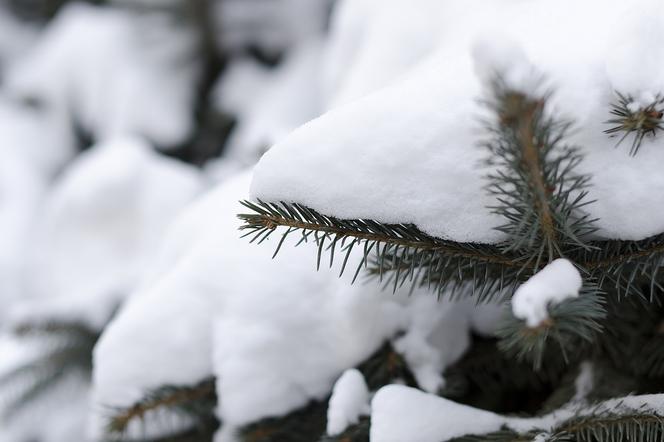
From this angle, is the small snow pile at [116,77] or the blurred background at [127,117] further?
the small snow pile at [116,77]

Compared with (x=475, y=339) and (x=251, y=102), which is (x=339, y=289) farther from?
(x=251, y=102)

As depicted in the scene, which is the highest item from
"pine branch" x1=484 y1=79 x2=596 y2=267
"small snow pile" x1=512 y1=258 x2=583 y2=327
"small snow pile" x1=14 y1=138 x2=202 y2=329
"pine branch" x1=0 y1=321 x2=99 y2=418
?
"small snow pile" x1=14 y1=138 x2=202 y2=329

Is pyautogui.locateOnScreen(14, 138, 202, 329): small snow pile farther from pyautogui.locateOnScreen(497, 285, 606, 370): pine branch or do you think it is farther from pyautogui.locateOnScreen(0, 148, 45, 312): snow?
pyautogui.locateOnScreen(497, 285, 606, 370): pine branch

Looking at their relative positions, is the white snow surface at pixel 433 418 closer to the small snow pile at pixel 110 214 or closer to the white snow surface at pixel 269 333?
the white snow surface at pixel 269 333

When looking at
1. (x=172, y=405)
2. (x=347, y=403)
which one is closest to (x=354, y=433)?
(x=347, y=403)

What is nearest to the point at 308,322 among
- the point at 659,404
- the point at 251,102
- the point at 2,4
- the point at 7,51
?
the point at 659,404

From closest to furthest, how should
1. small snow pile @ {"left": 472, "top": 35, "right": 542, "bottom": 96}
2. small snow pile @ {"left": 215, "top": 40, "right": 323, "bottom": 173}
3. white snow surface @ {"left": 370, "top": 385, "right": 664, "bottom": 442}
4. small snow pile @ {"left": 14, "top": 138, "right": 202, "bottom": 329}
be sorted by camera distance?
small snow pile @ {"left": 472, "top": 35, "right": 542, "bottom": 96} < white snow surface @ {"left": 370, "top": 385, "right": 664, "bottom": 442} < small snow pile @ {"left": 14, "top": 138, "right": 202, "bottom": 329} < small snow pile @ {"left": 215, "top": 40, "right": 323, "bottom": 173}

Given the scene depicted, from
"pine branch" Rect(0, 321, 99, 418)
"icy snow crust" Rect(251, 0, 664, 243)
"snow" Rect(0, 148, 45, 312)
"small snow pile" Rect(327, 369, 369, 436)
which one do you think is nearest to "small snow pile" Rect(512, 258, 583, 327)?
"icy snow crust" Rect(251, 0, 664, 243)

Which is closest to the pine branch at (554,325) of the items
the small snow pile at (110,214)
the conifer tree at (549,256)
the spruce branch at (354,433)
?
the conifer tree at (549,256)

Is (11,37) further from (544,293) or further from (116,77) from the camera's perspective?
(544,293)
